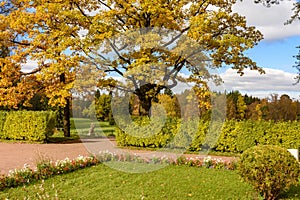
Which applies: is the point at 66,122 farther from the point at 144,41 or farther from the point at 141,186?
the point at 141,186

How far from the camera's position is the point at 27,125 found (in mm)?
15617

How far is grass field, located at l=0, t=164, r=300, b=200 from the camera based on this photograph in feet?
20.2

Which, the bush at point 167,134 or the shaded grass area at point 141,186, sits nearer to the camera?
the shaded grass area at point 141,186

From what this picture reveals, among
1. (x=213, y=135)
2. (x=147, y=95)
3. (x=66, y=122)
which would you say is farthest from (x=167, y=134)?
(x=66, y=122)

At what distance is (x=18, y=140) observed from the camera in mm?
16078

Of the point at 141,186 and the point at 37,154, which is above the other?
the point at 37,154

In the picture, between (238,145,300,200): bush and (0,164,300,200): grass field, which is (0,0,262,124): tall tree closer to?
(0,164,300,200): grass field

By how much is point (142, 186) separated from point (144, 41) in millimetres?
7402

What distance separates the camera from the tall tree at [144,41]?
13430 millimetres

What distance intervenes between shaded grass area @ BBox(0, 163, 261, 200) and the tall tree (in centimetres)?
564

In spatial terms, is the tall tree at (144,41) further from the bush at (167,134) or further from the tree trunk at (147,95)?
the bush at (167,134)

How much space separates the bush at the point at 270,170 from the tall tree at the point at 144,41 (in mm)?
7320

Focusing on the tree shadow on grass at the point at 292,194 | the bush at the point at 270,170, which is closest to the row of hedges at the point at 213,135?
the tree shadow on grass at the point at 292,194

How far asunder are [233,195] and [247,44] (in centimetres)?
903
